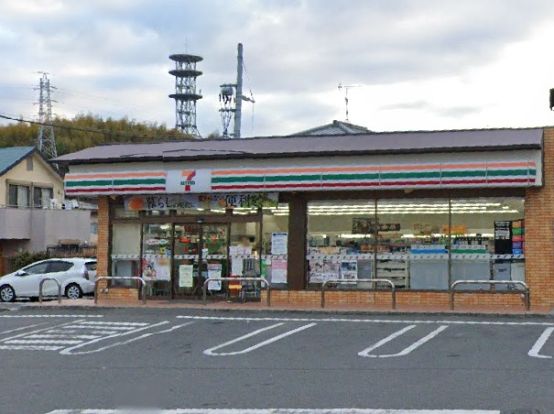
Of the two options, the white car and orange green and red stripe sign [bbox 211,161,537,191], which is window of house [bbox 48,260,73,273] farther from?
orange green and red stripe sign [bbox 211,161,537,191]

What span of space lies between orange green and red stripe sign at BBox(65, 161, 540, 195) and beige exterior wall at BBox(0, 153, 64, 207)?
713 inches

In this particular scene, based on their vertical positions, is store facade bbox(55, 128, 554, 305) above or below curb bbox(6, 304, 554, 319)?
above

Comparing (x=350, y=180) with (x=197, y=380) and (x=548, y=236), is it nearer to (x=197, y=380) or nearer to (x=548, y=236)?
(x=548, y=236)

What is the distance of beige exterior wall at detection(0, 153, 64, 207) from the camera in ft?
132

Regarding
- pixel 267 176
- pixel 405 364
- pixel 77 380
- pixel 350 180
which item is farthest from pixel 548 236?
pixel 77 380

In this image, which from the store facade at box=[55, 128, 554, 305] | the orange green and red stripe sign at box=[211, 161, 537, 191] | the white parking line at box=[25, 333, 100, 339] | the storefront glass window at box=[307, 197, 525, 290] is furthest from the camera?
the storefront glass window at box=[307, 197, 525, 290]

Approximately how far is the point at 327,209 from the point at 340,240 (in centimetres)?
92

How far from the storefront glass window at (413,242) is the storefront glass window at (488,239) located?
33cm

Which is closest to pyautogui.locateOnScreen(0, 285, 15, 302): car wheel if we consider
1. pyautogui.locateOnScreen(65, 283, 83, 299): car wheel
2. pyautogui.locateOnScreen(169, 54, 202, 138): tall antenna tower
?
pyautogui.locateOnScreen(65, 283, 83, 299): car wheel

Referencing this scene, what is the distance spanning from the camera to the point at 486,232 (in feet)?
69.3

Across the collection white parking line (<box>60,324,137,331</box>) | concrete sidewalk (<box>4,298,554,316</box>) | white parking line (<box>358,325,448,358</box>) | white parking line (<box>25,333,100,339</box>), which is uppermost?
concrete sidewalk (<box>4,298,554,316</box>)

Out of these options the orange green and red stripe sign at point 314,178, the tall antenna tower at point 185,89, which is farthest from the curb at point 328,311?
the tall antenna tower at point 185,89

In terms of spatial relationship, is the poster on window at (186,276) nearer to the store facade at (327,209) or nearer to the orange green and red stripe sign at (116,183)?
the store facade at (327,209)

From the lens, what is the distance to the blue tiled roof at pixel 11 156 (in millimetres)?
40222
